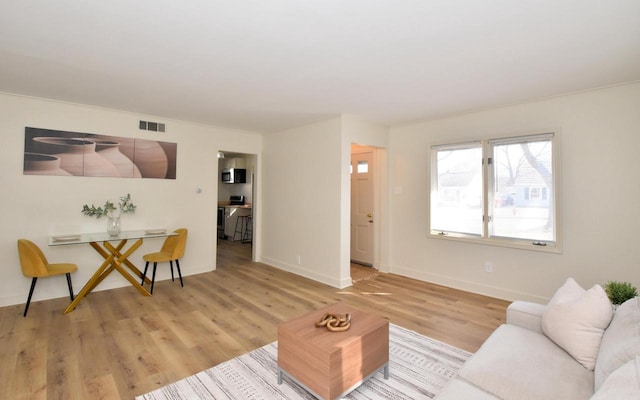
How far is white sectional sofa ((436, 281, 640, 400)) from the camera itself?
4.66 feet

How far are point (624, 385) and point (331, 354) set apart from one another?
4.23 ft

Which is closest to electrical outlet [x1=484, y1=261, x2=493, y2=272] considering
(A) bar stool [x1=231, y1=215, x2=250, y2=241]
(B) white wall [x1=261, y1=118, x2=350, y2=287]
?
(B) white wall [x1=261, y1=118, x2=350, y2=287]

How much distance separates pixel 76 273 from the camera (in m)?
4.10

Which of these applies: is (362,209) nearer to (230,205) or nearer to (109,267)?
(109,267)

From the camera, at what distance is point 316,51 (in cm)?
251

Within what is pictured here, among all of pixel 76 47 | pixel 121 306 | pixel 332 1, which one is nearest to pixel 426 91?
pixel 332 1

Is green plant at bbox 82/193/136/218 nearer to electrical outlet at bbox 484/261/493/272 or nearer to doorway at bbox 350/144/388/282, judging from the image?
doorway at bbox 350/144/388/282

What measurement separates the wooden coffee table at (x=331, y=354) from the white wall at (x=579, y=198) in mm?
2650

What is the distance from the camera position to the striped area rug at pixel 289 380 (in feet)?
6.83

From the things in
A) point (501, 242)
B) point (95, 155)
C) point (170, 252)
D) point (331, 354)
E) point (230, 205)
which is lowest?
point (331, 354)

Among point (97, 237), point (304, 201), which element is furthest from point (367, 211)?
point (97, 237)

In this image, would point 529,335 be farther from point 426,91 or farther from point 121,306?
point 121,306

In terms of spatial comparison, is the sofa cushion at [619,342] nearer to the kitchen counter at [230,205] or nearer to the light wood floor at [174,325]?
the light wood floor at [174,325]

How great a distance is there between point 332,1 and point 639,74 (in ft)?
10.6
